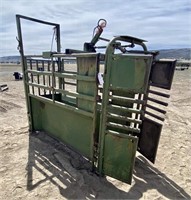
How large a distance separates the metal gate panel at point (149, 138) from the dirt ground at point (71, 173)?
244 mm

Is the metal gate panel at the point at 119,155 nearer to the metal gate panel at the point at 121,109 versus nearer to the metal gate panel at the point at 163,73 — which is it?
the metal gate panel at the point at 121,109

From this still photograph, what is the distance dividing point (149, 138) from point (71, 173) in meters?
1.39

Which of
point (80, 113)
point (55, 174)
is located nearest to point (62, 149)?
point (55, 174)

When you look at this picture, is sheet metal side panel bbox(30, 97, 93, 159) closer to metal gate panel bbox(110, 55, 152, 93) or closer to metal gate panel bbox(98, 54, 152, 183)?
metal gate panel bbox(98, 54, 152, 183)

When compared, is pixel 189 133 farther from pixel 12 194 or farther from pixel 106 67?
pixel 12 194

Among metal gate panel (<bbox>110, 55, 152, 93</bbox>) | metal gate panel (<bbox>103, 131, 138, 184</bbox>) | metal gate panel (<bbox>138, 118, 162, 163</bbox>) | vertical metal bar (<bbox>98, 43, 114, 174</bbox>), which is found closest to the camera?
metal gate panel (<bbox>110, 55, 152, 93</bbox>)

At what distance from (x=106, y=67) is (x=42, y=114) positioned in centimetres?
240

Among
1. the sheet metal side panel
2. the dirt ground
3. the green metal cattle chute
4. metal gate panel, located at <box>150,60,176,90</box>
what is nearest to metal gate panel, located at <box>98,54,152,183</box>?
the green metal cattle chute

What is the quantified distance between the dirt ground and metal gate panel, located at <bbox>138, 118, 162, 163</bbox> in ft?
0.80

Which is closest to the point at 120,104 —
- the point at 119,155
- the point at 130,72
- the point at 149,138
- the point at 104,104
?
the point at 104,104

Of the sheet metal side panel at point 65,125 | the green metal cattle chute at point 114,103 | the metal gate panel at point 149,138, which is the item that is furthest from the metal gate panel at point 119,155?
the metal gate panel at point 149,138

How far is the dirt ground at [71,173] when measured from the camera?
234 centimetres

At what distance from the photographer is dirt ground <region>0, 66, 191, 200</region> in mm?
2342

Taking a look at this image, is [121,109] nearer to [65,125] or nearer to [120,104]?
[120,104]
